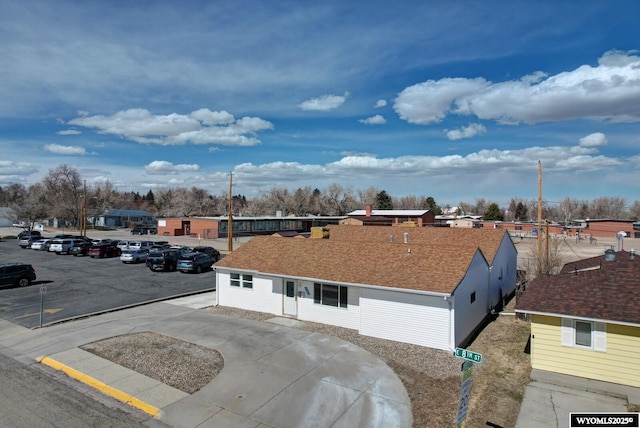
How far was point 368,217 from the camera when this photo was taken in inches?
3071

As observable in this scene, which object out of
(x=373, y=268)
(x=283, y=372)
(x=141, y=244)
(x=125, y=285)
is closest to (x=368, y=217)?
(x=141, y=244)

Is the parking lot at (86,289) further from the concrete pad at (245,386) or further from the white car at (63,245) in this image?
the concrete pad at (245,386)

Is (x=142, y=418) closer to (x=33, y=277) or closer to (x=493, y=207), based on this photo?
(x=33, y=277)

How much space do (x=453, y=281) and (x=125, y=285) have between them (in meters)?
23.5

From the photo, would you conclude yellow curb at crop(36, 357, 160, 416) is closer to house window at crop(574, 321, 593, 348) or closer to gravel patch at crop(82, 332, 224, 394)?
gravel patch at crop(82, 332, 224, 394)

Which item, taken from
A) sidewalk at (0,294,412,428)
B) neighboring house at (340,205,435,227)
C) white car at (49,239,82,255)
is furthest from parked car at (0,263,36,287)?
neighboring house at (340,205,435,227)

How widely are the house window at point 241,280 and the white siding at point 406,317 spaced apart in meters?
7.42

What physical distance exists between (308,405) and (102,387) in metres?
6.58

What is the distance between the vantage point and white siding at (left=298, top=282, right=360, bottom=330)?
18969mm

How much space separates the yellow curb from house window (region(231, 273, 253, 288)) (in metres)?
9.97

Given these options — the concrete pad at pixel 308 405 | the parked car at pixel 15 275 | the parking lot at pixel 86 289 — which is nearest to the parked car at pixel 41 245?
the parking lot at pixel 86 289

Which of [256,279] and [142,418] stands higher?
[256,279]

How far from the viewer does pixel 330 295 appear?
19.8m

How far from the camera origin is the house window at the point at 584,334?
13570 millimetres
